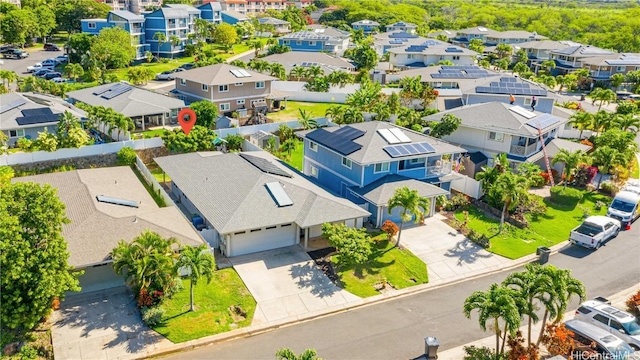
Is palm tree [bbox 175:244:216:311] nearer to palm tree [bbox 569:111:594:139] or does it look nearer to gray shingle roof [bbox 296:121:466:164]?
gray shingle roof [bbox 296:121:466:164]

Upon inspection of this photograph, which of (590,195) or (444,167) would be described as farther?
(590,195)

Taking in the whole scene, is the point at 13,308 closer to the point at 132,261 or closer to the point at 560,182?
the point at 132,261

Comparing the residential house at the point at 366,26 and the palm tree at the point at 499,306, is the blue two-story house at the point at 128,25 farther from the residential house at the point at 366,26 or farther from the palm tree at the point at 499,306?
the palm tree at the point at 499,306

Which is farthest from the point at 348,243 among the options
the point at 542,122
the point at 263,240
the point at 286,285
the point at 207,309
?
the point at 542,122

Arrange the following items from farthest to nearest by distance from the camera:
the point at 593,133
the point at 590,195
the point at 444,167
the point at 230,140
Answer: the point at 593,133 < the point at 230,140 < the point at 590,195 < the point at 444,167

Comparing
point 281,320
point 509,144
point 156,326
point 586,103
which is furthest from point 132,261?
point 586,103
